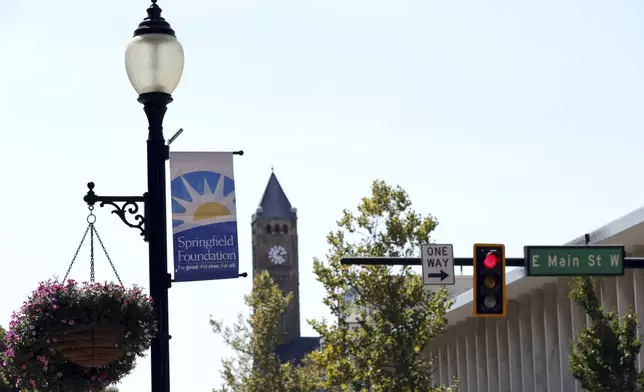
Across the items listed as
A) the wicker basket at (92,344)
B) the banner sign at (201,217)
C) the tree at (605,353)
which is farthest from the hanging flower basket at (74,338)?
the tree at (605,353)

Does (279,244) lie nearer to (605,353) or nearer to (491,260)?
(605,353)

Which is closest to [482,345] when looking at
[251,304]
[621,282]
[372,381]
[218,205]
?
[251,304]

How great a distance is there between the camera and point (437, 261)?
20750 millimetres

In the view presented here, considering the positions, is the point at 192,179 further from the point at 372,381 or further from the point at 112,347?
the point at 372,381

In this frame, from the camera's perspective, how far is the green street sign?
19891 millimetres

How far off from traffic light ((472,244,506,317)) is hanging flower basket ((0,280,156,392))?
1019cm

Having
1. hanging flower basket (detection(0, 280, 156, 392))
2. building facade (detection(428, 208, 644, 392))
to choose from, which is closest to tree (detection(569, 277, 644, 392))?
building facade (detection(428, 208, 644, 392))

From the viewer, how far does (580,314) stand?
55812 mm

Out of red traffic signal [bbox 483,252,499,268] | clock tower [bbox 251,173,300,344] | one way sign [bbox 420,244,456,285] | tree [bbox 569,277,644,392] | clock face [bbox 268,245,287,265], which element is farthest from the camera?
clock face [bbox 268,245,287,265]

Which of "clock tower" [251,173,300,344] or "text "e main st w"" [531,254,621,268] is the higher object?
"clock tower" [251,173,300,344]

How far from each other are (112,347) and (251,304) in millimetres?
68540

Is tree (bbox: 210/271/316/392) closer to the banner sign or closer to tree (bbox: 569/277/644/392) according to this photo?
tree (bbox: 569/277/644/392)

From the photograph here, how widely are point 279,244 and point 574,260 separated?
158 m

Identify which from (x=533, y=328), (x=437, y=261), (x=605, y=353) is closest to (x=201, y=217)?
(x=437, y=261)
